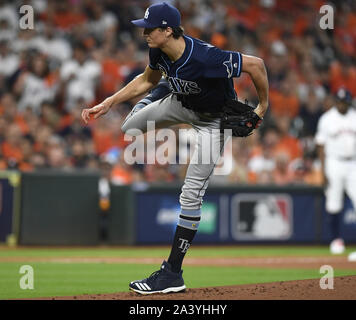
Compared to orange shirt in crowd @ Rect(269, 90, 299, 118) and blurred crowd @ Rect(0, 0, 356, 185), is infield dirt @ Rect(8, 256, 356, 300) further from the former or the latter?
orange shirt in crowd @ Rect(269, 90, 299, 118)

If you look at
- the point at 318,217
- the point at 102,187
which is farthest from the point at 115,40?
the point at 318,217

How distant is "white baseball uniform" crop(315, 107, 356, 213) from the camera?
11445 mm

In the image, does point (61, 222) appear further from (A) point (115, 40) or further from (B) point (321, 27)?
(B) point (321, 27)

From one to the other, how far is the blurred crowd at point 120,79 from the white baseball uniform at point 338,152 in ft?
4.81

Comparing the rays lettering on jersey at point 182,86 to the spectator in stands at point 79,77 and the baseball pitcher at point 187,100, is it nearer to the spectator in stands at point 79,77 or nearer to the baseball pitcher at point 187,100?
the baseball pitcher at point 187,100

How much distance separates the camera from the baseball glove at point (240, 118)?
602 centimetres

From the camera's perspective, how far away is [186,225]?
615 cm

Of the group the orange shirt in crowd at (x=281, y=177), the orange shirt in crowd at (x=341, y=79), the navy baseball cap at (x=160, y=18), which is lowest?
the orange shirt in crowd at (x=281, y=177)

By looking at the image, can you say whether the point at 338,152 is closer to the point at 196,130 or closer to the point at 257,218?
the point at 257,218

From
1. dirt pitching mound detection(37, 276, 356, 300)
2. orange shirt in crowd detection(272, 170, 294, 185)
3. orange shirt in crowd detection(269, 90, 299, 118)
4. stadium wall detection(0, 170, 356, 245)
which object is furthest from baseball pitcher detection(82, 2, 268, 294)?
orange shirt in crowd detection(269, 90, 299, 118)

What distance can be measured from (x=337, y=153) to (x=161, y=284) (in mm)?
6312

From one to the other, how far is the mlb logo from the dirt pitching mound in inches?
242

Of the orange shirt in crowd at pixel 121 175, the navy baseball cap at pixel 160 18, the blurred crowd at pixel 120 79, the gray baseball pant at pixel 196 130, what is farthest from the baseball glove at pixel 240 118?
the orange shirt in crowd at pixel 121 175
